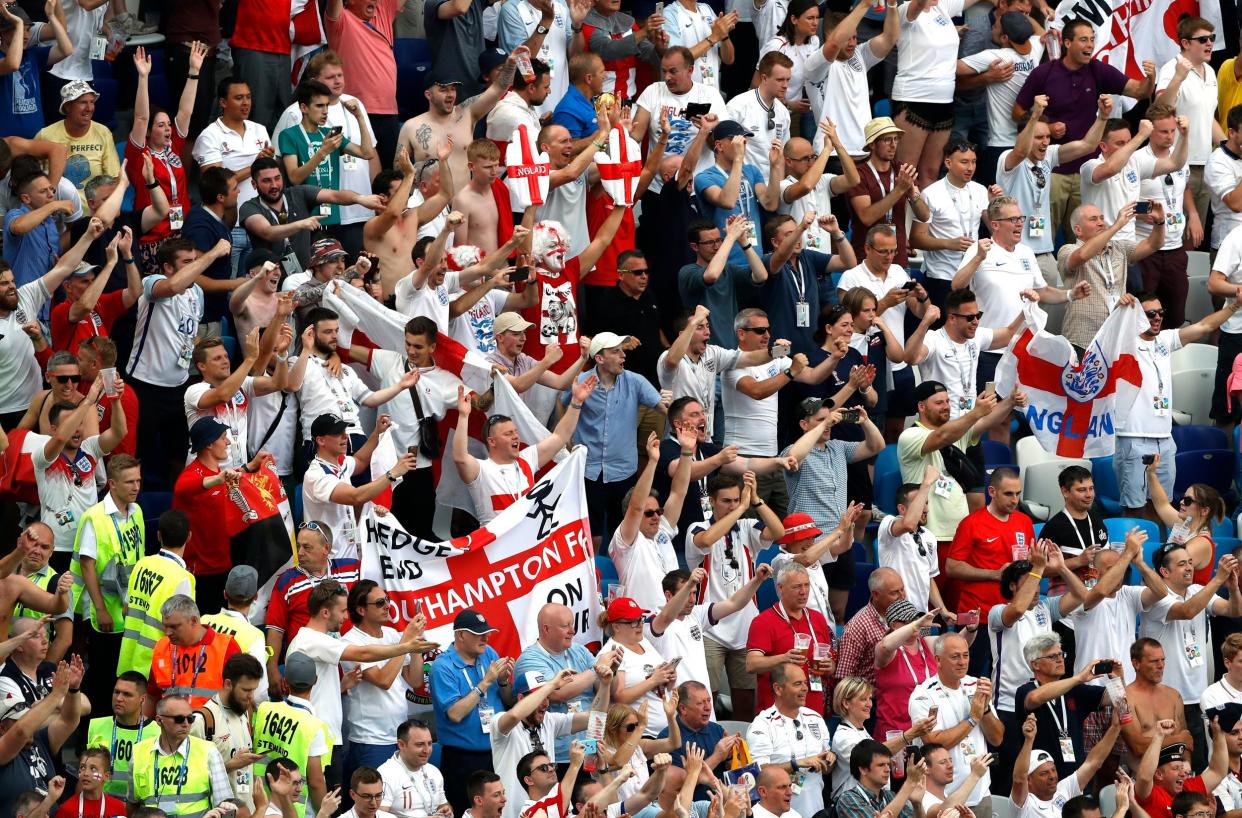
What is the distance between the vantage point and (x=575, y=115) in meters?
17.5

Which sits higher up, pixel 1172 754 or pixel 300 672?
pixel 300 672

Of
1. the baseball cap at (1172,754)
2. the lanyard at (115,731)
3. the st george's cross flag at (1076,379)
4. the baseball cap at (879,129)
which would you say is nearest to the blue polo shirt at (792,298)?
the st george's cross flag at (1076,379)

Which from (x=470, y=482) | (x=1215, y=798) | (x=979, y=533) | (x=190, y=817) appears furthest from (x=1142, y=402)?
(x=190, y=817)

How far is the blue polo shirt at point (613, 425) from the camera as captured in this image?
15578 millimetres

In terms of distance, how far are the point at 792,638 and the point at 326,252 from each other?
3.52 meters

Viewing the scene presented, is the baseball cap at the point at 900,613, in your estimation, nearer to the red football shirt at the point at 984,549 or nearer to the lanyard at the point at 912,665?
the lanyard at the point at 912,665

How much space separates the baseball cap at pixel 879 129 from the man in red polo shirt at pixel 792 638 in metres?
4.13

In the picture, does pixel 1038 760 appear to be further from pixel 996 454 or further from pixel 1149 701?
pixel 996 454

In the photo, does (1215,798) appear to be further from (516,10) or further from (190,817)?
(516,10)

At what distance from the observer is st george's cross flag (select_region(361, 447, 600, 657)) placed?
566 inches

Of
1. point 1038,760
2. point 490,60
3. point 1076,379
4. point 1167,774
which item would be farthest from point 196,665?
point 1076,379

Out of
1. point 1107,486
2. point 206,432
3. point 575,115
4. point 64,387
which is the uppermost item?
point 575,115

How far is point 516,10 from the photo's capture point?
1817 centimetres

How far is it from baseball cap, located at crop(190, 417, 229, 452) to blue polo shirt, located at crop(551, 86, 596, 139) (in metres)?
4.19
